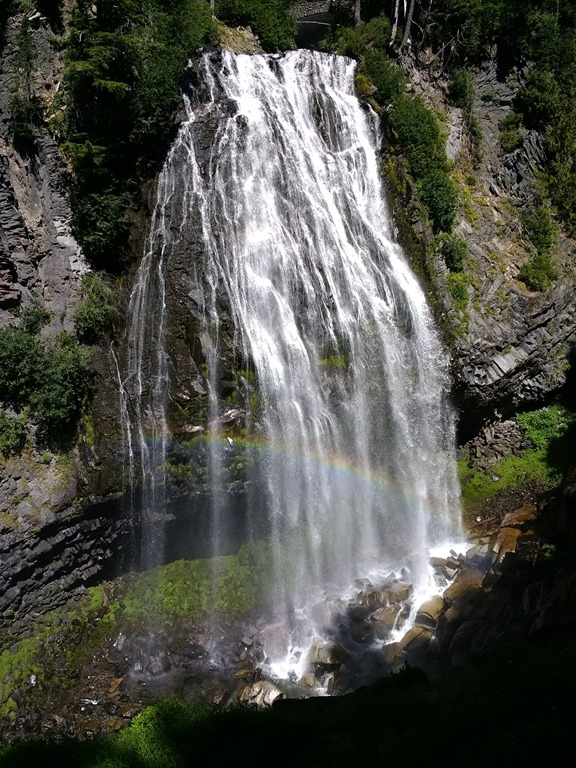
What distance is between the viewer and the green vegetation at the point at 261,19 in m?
23.2

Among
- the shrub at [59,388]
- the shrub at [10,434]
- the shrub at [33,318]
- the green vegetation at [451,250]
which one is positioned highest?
the green vegetation at [451,250]

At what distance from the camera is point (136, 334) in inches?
591

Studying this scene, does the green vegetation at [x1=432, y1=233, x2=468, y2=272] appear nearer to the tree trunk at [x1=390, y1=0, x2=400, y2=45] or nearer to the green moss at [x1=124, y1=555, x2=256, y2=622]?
the tree trunk at [x1=390, y1=0, x2=400, y2=45]

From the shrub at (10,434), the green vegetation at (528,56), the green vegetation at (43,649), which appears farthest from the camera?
the green vegetation at (528,56)

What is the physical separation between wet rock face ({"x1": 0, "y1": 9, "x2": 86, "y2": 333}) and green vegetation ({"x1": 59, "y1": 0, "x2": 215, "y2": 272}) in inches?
21.2

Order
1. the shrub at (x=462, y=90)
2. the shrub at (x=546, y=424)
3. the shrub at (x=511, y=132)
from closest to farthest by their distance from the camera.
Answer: the shrub at (x=546, y=424) → the shrub at (x=511, y=132) → the shrub at (x=462, y=90)

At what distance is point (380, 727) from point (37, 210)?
1522 centimetres

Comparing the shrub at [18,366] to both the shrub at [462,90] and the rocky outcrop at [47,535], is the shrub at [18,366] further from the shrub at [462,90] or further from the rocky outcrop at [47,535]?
the shrub at [462,90]

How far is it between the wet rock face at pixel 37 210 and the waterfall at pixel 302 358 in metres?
2.24

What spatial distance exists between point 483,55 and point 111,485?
21541 mm

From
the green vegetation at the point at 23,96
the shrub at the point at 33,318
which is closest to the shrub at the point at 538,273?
the shrub at the point at 33,318

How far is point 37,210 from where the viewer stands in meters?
15.6

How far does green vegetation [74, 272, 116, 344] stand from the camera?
14891 millimetres

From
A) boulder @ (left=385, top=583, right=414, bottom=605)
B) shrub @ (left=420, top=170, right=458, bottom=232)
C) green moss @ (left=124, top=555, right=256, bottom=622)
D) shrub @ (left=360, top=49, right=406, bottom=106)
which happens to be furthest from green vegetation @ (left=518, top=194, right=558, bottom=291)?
green moss @ (left=124, top=555, right=256, bottom=622)
